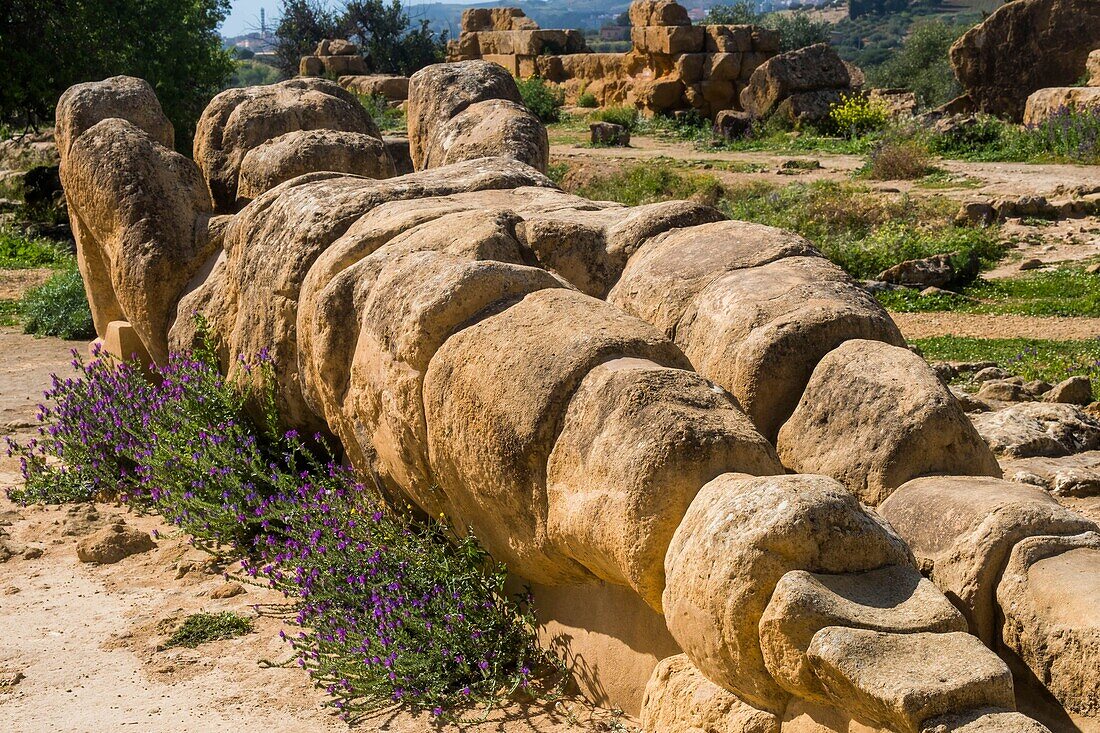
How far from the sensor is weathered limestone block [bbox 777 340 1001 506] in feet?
12.1

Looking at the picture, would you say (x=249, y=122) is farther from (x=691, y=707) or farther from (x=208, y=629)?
(x=691, y=707)

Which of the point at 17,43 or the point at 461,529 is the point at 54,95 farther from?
the point at 461,529

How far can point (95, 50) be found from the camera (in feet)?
54.9

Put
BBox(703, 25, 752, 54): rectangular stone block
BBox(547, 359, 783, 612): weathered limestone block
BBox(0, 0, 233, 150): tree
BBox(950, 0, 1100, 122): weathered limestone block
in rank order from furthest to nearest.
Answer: BBox(703, 25, 752, 54): rectangular stone block → BBox(950, 0, 1100, 122): weathered limestone block → BBox(0, 0, 233, 150): tree → BBox(547, 359, 783, 612): weathered limestone block

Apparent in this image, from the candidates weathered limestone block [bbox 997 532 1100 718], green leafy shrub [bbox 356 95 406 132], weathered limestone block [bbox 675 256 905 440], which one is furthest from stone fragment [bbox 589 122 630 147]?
weathered limestone block [bbox 997 532 1100 718]

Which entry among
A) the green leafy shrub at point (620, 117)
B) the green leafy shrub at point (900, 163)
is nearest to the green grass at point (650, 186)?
the green leafy shrub at point (900, 163)

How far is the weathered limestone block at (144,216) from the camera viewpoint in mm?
6852

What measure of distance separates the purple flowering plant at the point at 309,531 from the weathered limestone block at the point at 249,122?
1429mm

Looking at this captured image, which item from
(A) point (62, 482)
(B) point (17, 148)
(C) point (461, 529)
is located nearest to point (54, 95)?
(B) point (17, 148)

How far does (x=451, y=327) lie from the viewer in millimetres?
4074

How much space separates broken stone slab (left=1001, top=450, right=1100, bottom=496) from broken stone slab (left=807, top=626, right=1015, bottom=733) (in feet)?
8.68

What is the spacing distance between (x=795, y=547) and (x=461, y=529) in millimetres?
1754

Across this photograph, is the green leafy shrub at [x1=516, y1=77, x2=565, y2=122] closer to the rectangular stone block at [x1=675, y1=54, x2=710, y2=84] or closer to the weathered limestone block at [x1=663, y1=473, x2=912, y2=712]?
the rectangular stone block at [x1=675, y1=54, x2=710, y2=84]

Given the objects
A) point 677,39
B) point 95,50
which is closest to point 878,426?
point 95,50
